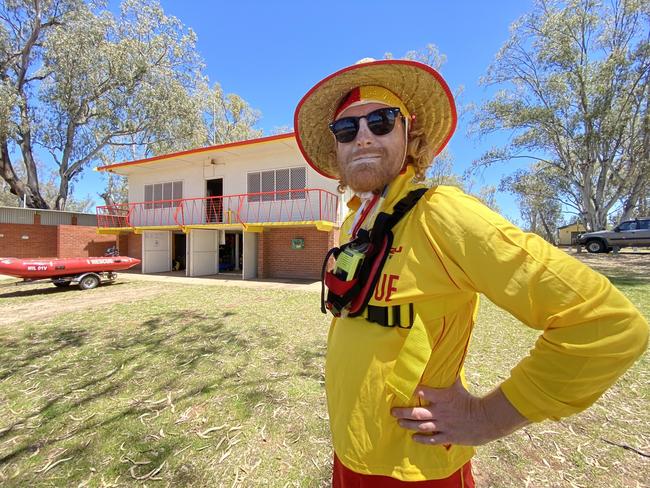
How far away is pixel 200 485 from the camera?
215 centimetres

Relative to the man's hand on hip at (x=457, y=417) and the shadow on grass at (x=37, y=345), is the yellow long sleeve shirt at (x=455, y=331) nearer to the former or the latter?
the man's hand on hip at (x=457, y=417)

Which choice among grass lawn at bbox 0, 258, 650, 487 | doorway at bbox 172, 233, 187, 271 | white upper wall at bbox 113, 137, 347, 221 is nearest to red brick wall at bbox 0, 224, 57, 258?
white upper wall at bbox 113, 137, 347, 221

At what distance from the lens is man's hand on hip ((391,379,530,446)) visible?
2.95ft

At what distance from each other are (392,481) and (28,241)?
2385cm

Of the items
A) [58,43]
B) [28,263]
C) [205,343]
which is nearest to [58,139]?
[58,43]

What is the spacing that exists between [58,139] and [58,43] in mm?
6087

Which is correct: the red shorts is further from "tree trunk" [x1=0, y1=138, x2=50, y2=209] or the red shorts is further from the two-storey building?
"tree trunk" [x1=0, y1=138, x2=50, y2=209]

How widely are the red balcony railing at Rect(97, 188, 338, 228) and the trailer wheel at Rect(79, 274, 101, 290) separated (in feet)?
16.9

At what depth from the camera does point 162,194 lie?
16.2 m

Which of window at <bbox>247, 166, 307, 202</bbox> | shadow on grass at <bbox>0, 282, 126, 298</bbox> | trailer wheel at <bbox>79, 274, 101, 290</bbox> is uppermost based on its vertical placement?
window at <bbox>247, 166, 307, 202</bbox>

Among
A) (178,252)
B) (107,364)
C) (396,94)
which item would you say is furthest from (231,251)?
(396,94)

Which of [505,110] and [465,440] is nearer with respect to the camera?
[465,440]

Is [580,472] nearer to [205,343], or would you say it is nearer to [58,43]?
[205,343]

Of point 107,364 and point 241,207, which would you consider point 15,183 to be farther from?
point 107,364
